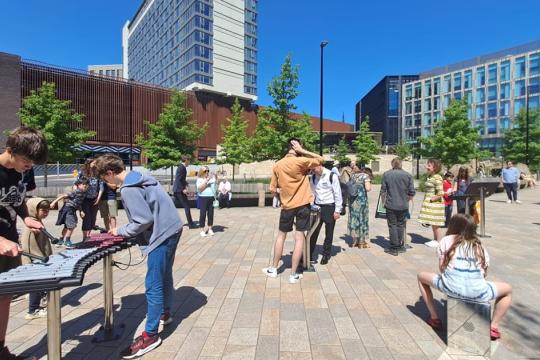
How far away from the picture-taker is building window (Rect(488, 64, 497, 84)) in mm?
68125

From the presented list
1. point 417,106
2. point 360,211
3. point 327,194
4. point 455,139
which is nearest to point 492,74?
point 417,106

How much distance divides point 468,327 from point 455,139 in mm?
25542

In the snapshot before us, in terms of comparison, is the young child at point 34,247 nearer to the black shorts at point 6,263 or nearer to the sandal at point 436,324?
the black shorts at point 6,263

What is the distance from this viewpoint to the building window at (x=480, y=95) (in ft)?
230

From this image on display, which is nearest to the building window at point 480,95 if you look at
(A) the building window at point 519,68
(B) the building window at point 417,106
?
(A) the building window at point 519,68

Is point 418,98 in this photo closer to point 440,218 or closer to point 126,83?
point 126,83

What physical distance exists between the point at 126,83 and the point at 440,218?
5288cm

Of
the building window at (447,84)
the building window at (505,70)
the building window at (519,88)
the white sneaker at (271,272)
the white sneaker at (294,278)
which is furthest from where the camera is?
the building window at (447,84)

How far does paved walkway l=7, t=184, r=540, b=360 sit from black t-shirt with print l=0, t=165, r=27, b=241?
1246 millimetres

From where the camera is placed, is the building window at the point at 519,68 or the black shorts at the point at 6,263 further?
the building window at the point at 519,68

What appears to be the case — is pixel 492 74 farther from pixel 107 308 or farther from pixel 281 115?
pixel 107 308

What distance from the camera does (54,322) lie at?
8.25ft

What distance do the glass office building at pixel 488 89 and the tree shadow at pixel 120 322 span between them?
203 feet

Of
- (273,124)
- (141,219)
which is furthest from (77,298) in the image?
(273,124)
